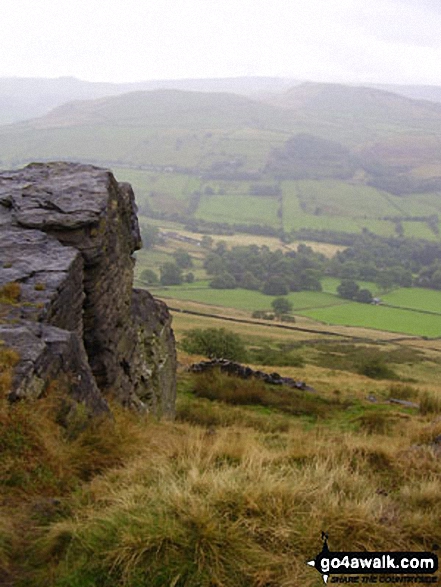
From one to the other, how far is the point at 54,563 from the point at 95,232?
30.2 ft

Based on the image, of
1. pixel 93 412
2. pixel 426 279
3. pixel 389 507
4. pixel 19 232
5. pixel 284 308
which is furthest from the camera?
pixel 426 279

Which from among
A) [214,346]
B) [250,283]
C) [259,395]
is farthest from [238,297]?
[259,395]

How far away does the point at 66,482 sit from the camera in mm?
7836


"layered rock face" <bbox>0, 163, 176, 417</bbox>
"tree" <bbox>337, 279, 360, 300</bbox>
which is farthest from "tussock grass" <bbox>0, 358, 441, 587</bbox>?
"tree" <bbox>337, 279, 360, 300</bbox>

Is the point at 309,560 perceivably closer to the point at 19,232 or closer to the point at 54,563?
the point at 54,563

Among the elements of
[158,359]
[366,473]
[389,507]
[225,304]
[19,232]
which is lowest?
[225,304]

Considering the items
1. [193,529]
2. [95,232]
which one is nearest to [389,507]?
[193,529]

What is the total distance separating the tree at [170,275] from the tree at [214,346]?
82.6m

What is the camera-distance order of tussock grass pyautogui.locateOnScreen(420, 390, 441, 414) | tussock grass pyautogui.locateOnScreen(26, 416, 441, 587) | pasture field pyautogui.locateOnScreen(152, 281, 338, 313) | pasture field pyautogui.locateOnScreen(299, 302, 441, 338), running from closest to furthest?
tussock grass pyautogui.locateOnScreen(26, 416, 441, 587) → tussock grass pyautogui.locateOnScreen(420, 390, 441, 414) → pasture field pyautogui.locateOnScreen(299, 302, 441, 338) → pasture field pyautogui.locateOnScreen(152, 281, 338, 313)

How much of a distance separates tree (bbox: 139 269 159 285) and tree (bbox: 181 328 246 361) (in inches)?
3264

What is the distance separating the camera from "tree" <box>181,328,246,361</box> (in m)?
41.8

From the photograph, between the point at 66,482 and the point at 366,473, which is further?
the point at 366,473

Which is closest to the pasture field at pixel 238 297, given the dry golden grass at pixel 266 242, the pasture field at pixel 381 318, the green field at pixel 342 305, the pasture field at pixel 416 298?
the green field at pixel 342 305

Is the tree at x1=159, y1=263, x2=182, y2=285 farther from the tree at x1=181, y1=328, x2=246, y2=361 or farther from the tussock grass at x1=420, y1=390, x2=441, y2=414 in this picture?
the tussock grass at x1=420, y1=390, x2=441, y2=414
